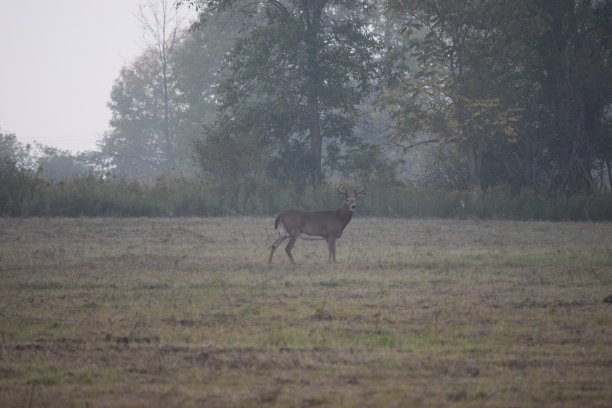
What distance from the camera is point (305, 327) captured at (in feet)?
30.3

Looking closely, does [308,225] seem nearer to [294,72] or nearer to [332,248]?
[332,248]

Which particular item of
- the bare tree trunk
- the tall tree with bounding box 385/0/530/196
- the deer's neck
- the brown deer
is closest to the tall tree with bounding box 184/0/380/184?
the bare tree trunk

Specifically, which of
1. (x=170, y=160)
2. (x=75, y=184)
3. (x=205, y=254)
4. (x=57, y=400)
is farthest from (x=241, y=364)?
(x=170, y=160)

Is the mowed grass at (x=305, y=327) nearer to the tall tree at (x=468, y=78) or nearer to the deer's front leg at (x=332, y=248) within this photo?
the deer's front leg at (x=332, y=248)

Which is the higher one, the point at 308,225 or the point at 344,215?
the point at 344,215

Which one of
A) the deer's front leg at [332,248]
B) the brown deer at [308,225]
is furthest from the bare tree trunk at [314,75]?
the deer's front leg at [332,248]

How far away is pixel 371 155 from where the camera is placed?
32500 millimetres

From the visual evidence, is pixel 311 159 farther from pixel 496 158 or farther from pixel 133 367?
pixel 133 367

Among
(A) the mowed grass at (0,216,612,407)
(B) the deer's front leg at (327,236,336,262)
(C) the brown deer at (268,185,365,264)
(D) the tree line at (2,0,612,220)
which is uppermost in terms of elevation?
(D) the tree line at (2,0,612,220)

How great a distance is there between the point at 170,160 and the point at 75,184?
3373 centimetres

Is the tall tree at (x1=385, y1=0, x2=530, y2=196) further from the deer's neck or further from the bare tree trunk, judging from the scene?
the deer's neck

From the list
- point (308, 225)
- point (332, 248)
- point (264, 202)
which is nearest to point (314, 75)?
point (264, 202)

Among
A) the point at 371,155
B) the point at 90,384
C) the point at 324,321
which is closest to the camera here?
the point at 90,384

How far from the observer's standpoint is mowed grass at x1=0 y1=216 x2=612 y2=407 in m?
6.87
